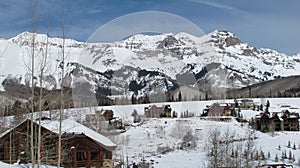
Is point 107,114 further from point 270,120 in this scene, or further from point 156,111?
point 270,120

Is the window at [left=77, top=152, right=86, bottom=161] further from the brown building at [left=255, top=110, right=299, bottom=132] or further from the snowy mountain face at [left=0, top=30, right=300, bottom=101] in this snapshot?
the brown building at [left=255, top=110, right=299, bottom=132]

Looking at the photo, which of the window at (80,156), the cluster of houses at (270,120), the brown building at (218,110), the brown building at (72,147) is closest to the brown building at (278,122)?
the cluster of houses at (270,120)

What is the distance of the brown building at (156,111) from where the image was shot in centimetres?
3685

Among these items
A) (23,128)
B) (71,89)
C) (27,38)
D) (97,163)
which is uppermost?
(27,38)

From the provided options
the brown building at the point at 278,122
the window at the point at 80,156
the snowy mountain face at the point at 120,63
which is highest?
the snowy mountain face at the point at 120,63

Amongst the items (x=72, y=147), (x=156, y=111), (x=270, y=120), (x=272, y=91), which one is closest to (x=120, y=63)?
(x=72, y=147)

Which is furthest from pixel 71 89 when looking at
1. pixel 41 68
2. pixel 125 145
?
pixel 125 145

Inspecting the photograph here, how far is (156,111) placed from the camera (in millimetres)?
39062

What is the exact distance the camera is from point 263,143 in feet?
107

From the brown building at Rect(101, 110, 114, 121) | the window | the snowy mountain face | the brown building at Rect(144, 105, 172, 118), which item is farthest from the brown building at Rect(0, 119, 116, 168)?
the brown building at Rect(144, 105, 172, 118)

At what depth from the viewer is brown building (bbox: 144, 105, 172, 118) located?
3685 centimetres

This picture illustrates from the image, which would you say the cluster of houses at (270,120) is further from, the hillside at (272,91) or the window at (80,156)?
the hillside at (272,91)

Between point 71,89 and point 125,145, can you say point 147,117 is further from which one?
point 71,89

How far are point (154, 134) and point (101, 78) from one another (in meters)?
16.0
